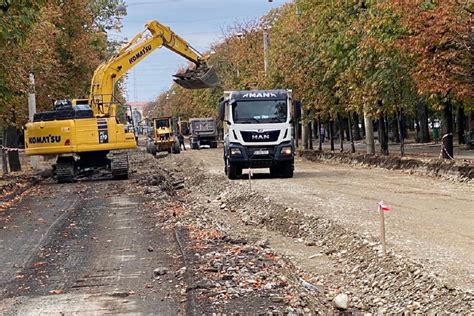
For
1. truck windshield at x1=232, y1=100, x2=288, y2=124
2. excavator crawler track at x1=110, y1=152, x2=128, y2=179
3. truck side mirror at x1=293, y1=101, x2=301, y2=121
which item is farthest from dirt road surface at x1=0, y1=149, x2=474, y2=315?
excavator crawler track at x1=110, y1=152, x2=128, y2=179

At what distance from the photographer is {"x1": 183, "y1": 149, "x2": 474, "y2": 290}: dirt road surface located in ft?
35.2

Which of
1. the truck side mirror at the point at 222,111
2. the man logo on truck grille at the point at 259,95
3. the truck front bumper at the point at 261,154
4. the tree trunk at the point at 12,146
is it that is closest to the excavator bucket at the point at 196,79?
the truck side mirror at the point at 222,111

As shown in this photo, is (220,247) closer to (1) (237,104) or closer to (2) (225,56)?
(1) (237,104)

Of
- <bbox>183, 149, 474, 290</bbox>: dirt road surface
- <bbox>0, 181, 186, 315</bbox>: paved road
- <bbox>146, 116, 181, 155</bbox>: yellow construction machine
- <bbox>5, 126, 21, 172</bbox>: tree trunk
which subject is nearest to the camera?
<bbox>0, 181, 186, 315</bbox>: paved road

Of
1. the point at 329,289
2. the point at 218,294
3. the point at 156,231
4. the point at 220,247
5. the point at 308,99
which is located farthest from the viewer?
the point at 308,99

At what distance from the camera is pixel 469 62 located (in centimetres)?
2269

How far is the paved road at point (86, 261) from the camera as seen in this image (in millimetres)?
9375

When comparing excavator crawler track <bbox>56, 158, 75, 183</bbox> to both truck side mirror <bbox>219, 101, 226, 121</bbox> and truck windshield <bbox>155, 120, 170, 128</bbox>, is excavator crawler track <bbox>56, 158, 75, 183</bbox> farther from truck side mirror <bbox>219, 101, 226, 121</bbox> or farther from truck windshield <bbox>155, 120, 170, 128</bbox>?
truck windshield <bbox>155, 120, 170, 128</bbox>

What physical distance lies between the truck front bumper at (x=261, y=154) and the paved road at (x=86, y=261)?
18.4 ft

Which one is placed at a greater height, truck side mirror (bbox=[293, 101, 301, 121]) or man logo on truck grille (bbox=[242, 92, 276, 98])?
man logo on truck grille (bbox=[242, 92, 276, 98])

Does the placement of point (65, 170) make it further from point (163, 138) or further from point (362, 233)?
point (163, 138)

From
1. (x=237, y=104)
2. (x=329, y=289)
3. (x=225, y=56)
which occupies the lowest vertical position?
(x=329, y=289)

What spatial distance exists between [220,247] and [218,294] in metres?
3.83

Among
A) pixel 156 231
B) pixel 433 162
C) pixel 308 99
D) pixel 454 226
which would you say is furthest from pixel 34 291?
pixel 308 99
